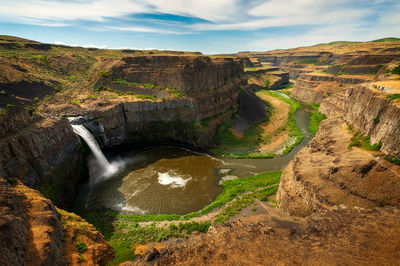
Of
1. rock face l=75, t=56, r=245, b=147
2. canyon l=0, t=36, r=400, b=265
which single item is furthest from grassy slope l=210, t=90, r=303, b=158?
rock face l=75, t=56, r=245, b=147

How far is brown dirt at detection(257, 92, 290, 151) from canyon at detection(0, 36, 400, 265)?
33.1 inches

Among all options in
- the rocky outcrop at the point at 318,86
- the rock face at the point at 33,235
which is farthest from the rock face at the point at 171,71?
the rocky outcrop at the point at 318,86

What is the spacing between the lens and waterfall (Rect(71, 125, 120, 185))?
31.5m

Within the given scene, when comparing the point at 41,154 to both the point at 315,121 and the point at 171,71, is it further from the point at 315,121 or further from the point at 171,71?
the point at 315,121

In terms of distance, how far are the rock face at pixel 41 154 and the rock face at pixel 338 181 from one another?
90.2ft

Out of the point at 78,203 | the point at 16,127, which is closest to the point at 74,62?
the point at 16,127

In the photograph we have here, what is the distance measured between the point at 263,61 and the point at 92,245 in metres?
196

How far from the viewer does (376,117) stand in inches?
796

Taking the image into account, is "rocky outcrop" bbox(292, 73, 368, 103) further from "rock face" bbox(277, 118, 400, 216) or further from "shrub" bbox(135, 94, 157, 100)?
"shrub" bbox(135, 94, 157, 100)

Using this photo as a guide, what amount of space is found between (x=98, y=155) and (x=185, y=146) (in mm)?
16328

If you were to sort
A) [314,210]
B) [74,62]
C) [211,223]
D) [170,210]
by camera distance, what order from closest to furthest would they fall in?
1. [314,210]
2. [211,223]
3. [170,210]
4. [74,62]

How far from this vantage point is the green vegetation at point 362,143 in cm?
1870

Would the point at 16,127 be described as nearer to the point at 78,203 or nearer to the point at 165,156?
the point at 78,203

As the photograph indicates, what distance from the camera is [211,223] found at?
2089cm
